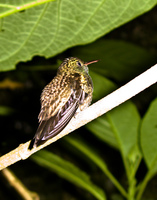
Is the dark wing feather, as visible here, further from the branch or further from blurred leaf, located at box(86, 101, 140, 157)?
blurred leaf, located at box(86, 101, 140, 157)

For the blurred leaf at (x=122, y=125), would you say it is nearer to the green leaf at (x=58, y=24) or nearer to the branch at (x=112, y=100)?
the green leaf at (x=58, y=24)

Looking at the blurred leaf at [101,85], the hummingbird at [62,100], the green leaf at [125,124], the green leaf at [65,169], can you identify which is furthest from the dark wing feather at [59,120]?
the green leaf at [65,169]

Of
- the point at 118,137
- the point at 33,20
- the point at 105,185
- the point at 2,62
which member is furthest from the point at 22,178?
the point at 33,20

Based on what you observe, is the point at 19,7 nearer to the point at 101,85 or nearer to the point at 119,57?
the point at 101,85

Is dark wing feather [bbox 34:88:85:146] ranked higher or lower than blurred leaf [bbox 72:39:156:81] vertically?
higher

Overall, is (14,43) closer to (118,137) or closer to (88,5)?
(88,5)

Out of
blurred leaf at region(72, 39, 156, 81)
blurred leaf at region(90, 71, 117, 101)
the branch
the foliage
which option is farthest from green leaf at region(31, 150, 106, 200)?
the branch
